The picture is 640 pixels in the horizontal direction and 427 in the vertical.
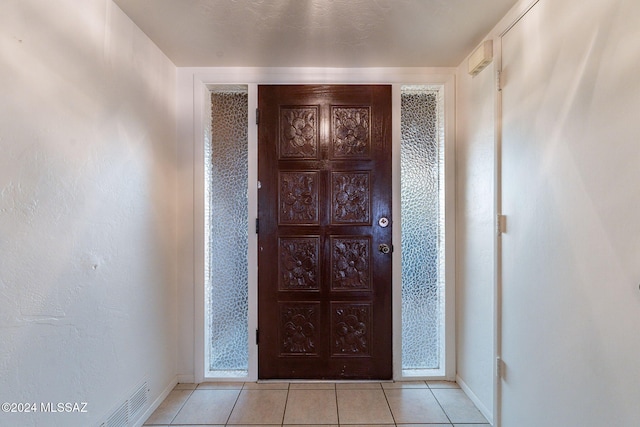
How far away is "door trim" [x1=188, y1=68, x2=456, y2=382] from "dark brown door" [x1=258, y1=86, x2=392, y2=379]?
0.20 ft

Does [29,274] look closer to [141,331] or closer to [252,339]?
[141,331]

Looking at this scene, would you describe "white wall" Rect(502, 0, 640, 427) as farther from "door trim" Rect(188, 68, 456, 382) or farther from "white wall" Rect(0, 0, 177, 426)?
"white wall" Rect(0, 0, 177, 426)

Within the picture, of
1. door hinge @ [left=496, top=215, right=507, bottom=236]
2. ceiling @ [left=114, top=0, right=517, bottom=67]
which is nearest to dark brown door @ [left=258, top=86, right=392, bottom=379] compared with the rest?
ceiling @ [left=114, top=0, right=517, bottom=67]

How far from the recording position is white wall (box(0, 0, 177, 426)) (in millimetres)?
1046

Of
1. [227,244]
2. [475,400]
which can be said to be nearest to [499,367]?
[475,400]

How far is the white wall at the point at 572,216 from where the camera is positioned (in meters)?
0.97

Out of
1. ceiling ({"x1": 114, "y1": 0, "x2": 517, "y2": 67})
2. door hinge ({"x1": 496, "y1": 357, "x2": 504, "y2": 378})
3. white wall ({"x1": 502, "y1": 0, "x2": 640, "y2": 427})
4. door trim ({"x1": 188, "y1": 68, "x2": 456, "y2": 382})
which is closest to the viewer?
white wall ({"x1": 502, "y1": 0, "x2": 640, "y2": 427})

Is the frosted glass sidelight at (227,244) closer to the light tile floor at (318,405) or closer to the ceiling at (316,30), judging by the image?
the light tile floor at (318,405)

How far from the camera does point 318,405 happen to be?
1927 mm

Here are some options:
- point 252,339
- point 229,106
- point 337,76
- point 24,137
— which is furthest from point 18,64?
point 252,339

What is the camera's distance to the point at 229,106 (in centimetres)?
231

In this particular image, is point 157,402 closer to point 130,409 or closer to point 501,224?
point 130,409

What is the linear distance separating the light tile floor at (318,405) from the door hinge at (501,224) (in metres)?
1.15

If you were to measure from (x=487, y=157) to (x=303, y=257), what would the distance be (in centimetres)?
139
